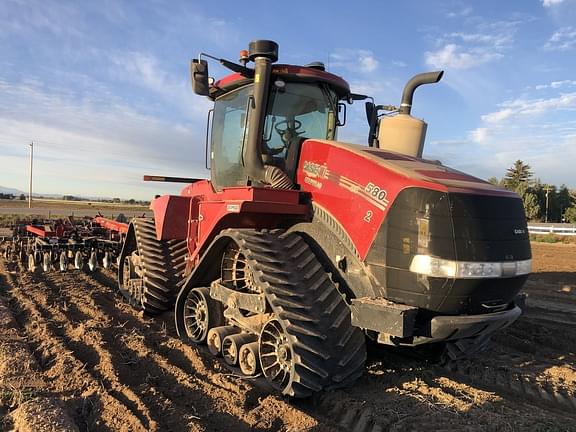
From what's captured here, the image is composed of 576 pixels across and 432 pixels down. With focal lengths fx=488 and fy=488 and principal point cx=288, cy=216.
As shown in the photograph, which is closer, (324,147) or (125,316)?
(324,147)

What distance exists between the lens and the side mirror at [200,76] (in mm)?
5160

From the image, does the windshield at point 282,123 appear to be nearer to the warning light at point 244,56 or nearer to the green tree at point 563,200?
the warning light at point 244,56

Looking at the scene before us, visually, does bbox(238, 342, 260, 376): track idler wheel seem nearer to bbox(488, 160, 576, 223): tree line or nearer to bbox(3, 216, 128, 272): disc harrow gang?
bbox(3, 216, 128, 272): disc harrow gang

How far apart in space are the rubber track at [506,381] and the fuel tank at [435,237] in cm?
114

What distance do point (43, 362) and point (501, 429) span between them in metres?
4.51

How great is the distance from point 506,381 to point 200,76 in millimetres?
4538

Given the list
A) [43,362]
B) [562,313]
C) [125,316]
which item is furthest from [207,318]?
[562,313]

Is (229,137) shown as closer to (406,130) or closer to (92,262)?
(406,130)

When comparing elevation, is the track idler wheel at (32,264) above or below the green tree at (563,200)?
below

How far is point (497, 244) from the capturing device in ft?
13.1

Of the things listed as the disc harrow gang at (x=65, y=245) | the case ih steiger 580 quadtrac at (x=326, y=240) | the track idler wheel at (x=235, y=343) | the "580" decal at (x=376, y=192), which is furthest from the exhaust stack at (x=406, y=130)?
the disc harrow gang at (x=65, y=245)

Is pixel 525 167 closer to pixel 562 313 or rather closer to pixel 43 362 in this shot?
pixel 562 313

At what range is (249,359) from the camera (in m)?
4.84

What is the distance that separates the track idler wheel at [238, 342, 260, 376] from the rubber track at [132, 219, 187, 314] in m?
2.43
